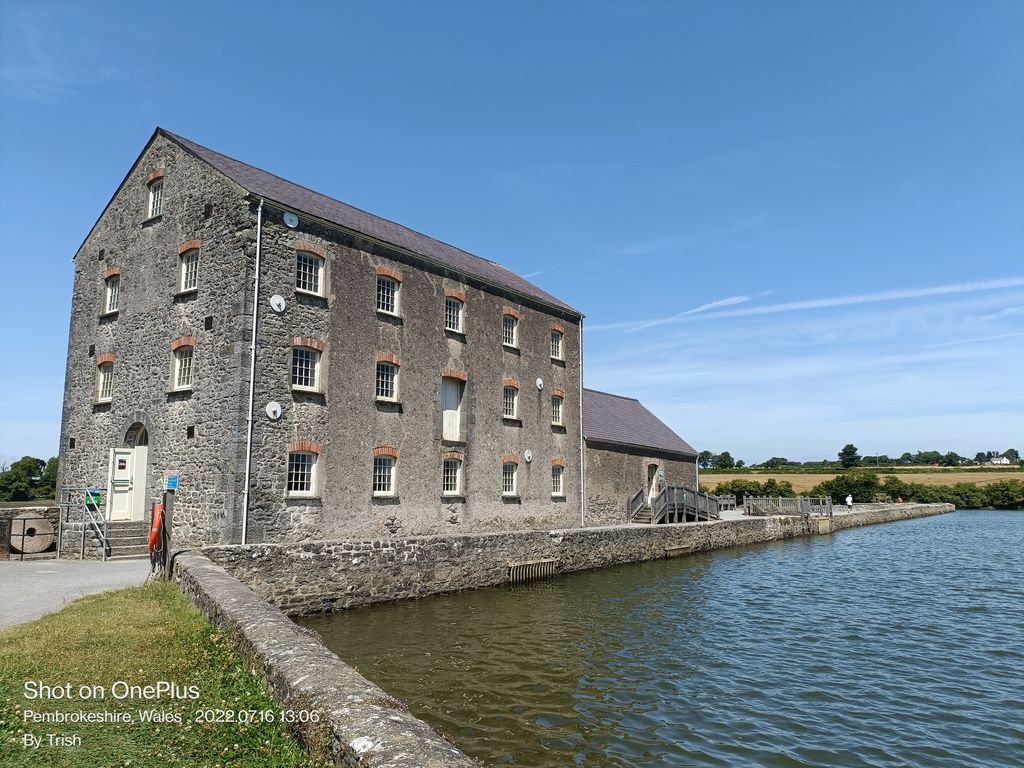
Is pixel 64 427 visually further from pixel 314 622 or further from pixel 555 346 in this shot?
pixel 555 346

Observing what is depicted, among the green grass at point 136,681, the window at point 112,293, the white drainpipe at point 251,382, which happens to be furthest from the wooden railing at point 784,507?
the green grass at point 136,681

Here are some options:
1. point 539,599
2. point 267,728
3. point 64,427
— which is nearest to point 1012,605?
point 539,599

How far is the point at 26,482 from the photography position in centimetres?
3566

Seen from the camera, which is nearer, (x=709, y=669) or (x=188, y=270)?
(x=709, y=669)

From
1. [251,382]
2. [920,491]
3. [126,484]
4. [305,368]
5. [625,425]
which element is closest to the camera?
[251,382]

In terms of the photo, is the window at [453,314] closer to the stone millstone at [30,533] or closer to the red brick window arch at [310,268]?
the red brick window arch at [310,268]

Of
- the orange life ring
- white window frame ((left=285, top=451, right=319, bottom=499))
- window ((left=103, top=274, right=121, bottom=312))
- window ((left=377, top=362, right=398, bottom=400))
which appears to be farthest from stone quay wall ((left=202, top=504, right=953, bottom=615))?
window ((left=103, top=274, right=121, bottom=312))

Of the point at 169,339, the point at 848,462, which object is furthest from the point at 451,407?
the point at 848,462

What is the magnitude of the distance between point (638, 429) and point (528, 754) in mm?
26140

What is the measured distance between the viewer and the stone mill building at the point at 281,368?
1571cm

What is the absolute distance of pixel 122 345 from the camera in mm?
18672

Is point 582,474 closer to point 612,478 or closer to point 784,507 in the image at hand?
point 612,478

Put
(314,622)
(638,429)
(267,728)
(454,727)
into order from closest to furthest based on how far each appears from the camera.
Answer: (267,728), (454,727), (314,622), (638,429)

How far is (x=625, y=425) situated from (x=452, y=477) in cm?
1364
